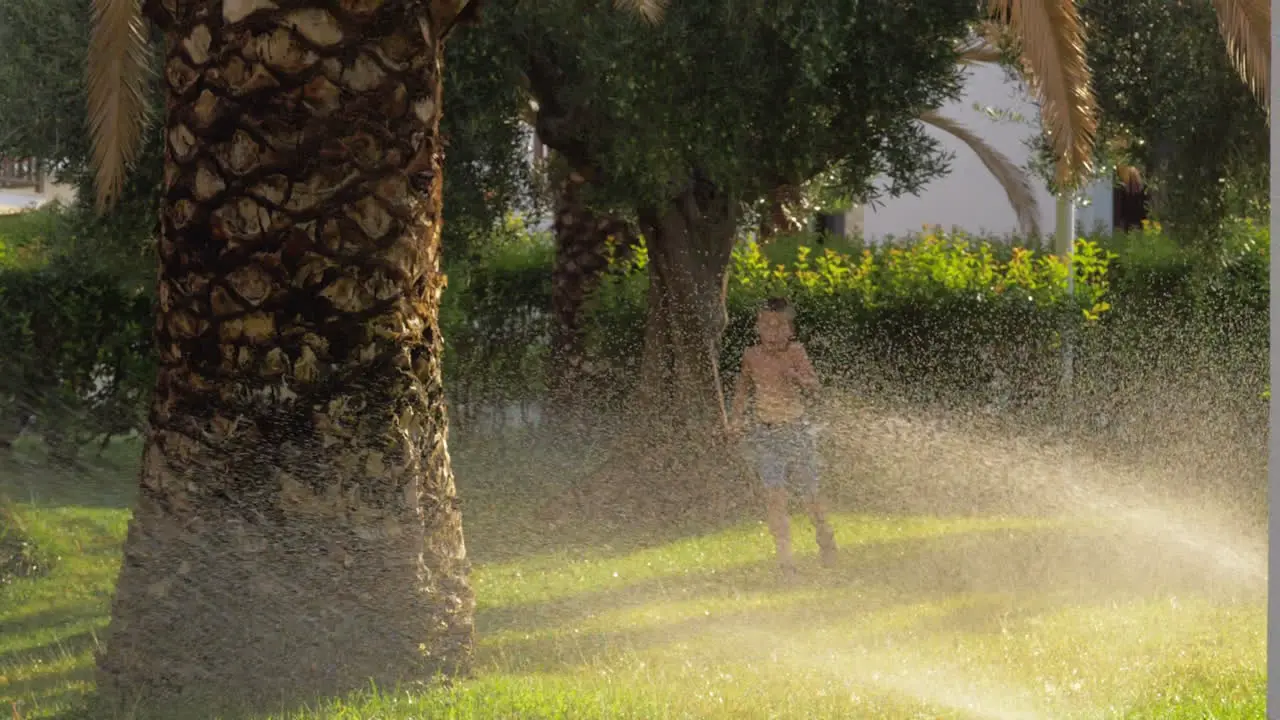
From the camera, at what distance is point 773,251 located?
15062mm

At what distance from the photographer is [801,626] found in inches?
319

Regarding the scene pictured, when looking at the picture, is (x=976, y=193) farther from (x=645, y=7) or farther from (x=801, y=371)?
(x=645, y=7)

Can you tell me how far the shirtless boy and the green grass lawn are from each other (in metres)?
0.47

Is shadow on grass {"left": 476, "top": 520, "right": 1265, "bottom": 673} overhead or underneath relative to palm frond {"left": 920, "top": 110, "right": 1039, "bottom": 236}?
underneath

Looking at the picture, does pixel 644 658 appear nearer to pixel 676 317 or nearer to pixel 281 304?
pixel 281 304

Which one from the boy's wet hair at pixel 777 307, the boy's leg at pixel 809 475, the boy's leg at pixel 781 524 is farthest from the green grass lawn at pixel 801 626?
the boy's wet hair at pixel 777 307

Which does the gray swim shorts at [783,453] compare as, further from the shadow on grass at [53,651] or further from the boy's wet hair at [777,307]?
the shadow on grass at [53,651]

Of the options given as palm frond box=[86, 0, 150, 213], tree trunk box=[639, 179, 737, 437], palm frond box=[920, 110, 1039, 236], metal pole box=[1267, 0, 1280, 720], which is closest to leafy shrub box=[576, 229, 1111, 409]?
tree trunk box=[639, 179, 737, 437]

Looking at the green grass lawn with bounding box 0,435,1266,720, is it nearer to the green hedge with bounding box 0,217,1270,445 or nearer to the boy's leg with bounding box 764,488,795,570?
the boy's leg with bounding box 764,488,795,570

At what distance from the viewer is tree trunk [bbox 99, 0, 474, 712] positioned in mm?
6355

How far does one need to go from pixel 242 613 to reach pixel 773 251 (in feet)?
29.5

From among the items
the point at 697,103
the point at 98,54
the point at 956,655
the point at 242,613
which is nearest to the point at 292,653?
the point at 242,613

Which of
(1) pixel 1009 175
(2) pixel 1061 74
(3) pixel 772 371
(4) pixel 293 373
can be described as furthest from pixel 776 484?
(1) pixel 1009 175

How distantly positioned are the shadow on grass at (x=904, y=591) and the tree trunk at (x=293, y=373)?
36.1 inches
